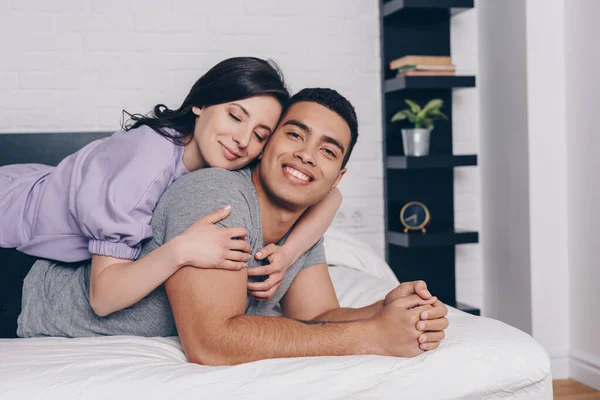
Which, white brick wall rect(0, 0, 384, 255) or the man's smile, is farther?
white brick wall rect(0, 0, 384, 255)

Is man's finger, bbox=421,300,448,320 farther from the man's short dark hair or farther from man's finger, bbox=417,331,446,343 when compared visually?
the man's short dark hair

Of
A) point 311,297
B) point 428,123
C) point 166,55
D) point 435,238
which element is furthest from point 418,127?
point 311,297

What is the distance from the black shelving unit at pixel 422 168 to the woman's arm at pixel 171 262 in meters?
1.86

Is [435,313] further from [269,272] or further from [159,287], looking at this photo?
[159,287]

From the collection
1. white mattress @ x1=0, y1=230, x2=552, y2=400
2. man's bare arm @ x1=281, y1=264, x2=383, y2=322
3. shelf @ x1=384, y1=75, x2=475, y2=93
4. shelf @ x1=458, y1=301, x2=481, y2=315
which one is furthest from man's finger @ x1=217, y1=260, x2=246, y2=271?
shelf @ x1=458, y1=301, x2=481, y2=315

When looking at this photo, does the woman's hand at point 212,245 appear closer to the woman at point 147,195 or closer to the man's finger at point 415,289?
the woman at point 147,195

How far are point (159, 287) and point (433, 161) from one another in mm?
1887

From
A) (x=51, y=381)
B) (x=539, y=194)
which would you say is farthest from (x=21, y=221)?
(x=539, y=194)

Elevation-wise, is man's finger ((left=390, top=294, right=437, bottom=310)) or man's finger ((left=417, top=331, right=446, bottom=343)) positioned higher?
man's finger ((left=390, top=294, right=437, bottom=310))

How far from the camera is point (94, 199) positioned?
5.48ft

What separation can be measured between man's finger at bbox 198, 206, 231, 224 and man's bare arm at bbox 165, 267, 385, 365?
119 mm

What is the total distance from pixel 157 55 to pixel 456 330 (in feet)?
6.99

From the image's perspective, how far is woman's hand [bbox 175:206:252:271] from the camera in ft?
4.82

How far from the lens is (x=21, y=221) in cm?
193
